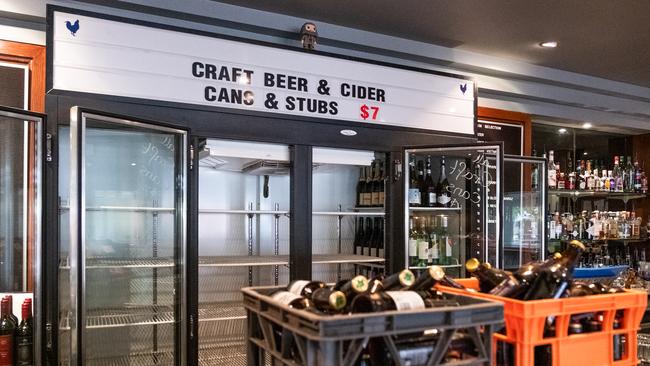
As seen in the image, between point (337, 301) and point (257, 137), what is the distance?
180 cm

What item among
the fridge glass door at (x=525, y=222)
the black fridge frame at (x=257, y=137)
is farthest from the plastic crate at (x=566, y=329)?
the fridge glass door at (x=525, y=222)

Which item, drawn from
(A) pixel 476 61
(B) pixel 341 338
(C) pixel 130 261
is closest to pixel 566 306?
(B) pixel 341 338

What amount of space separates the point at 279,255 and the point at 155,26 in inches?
70.5

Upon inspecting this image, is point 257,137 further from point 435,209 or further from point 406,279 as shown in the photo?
point 406,279

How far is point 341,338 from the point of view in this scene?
1272 mm

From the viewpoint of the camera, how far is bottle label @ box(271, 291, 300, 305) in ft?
5.20

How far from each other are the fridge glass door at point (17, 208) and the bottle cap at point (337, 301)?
2044 millimetres

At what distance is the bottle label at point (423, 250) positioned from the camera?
13.1 ft

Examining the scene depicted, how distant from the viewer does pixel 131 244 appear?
121 inches

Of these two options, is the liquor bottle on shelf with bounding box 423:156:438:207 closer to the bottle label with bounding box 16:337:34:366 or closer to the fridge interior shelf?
the fridge interior shelf


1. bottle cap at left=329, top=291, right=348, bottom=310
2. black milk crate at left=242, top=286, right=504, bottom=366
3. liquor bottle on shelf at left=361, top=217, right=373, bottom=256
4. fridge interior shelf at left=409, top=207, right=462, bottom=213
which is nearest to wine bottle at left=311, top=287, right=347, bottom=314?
bottle cap at left=329, top=291, right=348, bottom=310

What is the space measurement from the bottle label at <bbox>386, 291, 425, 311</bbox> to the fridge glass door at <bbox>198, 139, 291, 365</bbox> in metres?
1.86

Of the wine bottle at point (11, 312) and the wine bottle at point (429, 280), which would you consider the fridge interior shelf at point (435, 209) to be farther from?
the wine bottle at point (11, 312)

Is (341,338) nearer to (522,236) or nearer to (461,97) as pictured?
(461,97)
